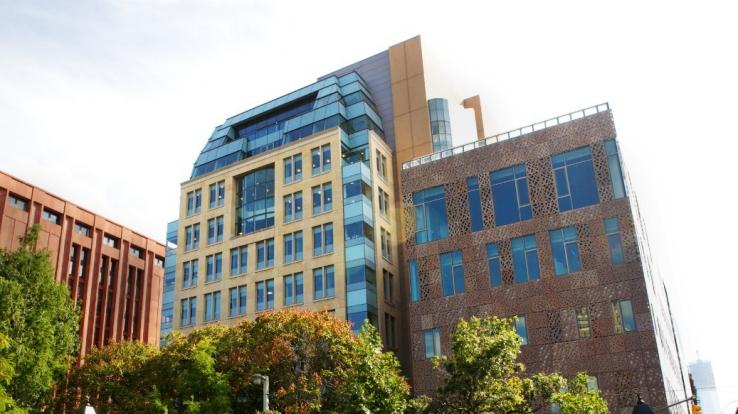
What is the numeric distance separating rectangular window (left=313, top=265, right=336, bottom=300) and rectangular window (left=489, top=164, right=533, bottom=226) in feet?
47.9

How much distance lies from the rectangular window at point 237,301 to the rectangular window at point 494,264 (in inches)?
896

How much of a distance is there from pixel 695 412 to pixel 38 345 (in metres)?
32.0

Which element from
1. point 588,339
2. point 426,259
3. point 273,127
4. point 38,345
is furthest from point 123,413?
point 273,127

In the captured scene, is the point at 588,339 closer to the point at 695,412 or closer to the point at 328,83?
the point at 695,412

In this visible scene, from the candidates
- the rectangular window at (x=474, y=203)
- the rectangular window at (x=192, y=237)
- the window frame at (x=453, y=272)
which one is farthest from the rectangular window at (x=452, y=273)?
the rectangular window at (x=192, y=237)

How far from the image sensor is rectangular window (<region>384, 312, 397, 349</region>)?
52.8m

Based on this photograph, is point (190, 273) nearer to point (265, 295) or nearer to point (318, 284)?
point (265, 295)

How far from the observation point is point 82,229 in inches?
2987

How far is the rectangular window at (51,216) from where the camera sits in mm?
70062

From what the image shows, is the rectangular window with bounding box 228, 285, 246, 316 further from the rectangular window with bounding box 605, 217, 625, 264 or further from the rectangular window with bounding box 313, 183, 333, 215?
the rectangular window with bounding box 605, 217, 625, 264

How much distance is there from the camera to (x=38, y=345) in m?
35.2

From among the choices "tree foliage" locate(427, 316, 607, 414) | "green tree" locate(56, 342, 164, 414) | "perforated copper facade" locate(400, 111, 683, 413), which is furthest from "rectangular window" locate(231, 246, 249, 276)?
"tree foliage" locate(427, 316, 607, 414)

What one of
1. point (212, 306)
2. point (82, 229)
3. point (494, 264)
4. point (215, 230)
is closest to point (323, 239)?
point (215, 230)

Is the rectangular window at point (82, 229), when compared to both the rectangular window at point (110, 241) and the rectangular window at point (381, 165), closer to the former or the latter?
the rectangular window at point (110, 241)
